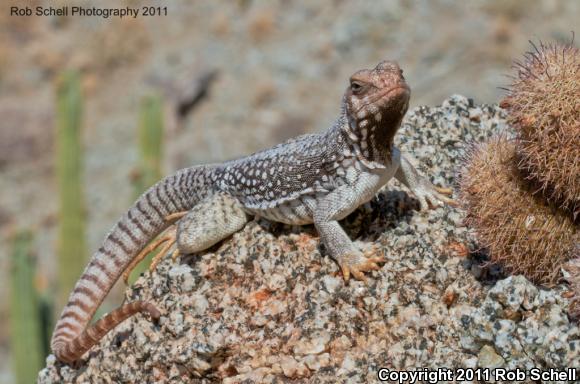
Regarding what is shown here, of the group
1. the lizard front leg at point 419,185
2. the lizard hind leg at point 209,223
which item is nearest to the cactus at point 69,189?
the lizard hind leg at point 209,223

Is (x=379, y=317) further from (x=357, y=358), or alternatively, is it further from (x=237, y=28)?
(x=237, y=28)

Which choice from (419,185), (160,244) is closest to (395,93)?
(419,185)

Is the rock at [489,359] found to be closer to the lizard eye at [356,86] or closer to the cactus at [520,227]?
the cactus at [520,227]

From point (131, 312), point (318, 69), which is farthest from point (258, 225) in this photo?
point (318, 69)

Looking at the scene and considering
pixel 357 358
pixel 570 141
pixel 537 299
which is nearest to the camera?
pixel 570 141

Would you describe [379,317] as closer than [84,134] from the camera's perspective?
Yes

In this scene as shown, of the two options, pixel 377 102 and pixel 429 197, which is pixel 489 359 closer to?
pixel 429 197
